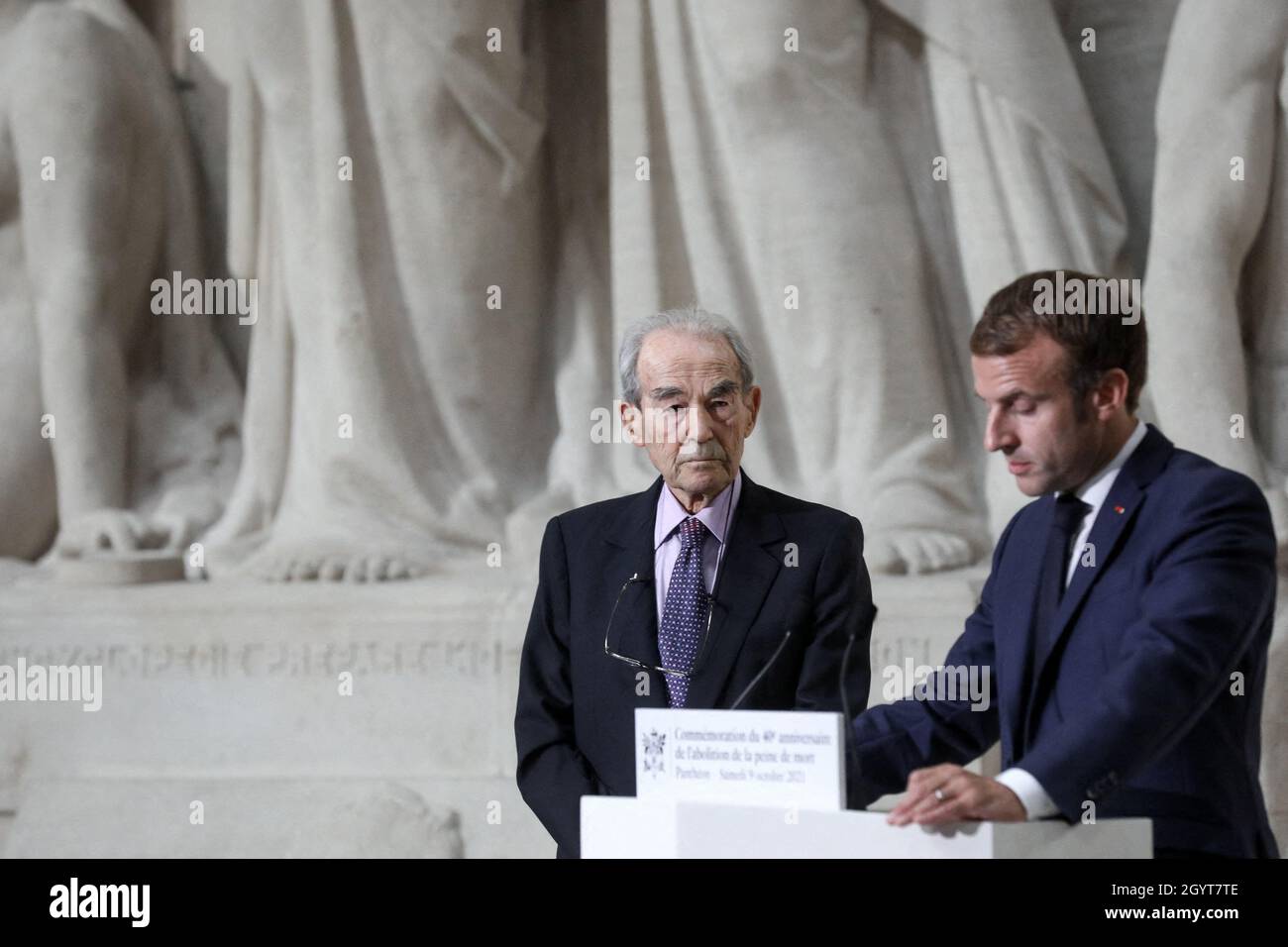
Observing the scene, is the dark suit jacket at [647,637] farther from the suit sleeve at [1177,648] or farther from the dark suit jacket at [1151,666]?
the suit sleeve at [1177,648]

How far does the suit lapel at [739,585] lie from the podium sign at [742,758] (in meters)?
0.30

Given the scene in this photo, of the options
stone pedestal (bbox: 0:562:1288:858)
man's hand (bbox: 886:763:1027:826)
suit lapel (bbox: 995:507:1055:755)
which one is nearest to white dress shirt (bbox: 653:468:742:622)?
suit lapel (bbox: 995:507:1055:755)

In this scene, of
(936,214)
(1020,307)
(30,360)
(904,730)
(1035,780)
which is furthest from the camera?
(30,360)

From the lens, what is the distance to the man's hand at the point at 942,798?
1.57 metres

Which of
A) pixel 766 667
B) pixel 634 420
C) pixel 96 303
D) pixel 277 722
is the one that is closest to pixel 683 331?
pixel 634 420

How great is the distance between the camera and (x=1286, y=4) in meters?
4.41

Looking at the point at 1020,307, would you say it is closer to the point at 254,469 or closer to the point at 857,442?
the point at 857,442

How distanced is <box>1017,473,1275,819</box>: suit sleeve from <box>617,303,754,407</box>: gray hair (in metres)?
0.60

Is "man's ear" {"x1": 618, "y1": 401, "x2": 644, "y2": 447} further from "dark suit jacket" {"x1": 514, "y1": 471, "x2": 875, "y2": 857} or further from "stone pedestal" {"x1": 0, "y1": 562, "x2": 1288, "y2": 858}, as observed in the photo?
"stone pedestal" {"x1": 0, "y1": 562, "x2": 1288, "y2": 858}

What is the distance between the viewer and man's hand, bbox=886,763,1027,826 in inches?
61.9

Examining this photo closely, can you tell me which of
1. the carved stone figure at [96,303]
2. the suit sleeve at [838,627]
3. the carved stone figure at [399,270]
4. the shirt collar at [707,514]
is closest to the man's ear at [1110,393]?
the suit sleeve at [838,627]

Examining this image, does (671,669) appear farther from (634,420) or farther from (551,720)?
(634,420)

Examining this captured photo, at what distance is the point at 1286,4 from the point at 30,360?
376cm

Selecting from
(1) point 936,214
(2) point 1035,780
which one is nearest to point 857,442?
(1) point 936,214
